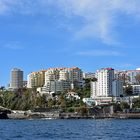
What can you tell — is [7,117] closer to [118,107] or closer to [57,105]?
[57,105]

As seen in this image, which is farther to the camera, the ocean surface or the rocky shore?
the rocky shore

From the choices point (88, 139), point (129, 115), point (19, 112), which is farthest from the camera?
point (19, 112)

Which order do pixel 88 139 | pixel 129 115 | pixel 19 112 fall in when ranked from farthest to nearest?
pixel 19 112 < pixel 129 115 < pixel 88 139

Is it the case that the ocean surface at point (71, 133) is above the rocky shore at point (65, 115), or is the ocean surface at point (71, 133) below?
below

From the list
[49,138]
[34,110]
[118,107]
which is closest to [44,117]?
[34,110]

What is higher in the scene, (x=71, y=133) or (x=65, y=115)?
(x=65, y=115)

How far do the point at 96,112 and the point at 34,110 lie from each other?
2220cm

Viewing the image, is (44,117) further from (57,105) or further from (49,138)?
(49,138)

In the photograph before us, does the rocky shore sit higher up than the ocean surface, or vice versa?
the rocky shore

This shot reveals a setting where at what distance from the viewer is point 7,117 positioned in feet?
598

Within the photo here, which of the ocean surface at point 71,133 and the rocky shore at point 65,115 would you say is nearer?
the ocean surface at point 71,133

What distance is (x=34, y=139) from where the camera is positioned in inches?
2109

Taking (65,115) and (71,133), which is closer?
(71,133)

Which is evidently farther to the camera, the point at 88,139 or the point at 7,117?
the point at 7,117
